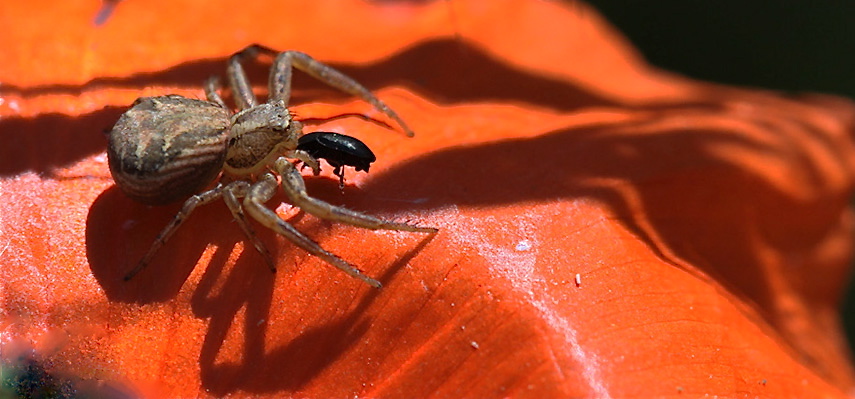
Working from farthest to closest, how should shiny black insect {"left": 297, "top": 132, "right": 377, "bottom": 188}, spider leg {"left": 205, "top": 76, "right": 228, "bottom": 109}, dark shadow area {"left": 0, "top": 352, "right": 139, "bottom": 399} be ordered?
spider leg {"left": 205, "top": 76, "right": 228, "bottom": 109}, shiny black insect {"left": 297, "top": 132, "right": 377, "bottom": 188}, dark shadow area {"left": 0, "top": 352, "right": 139, "bottom": 399}

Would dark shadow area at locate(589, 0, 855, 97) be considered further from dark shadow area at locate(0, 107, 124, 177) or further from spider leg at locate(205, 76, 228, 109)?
dark shadow area at locate(0, 107, 124, 177)

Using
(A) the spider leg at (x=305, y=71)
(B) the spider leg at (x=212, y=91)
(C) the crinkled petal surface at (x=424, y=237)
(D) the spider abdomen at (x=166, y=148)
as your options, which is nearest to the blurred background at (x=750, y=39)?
(C) the crinkled petal surface at (x=424, y=237)

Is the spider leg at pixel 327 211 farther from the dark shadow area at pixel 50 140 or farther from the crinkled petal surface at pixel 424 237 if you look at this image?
the dark shadow area at pixel 50 140

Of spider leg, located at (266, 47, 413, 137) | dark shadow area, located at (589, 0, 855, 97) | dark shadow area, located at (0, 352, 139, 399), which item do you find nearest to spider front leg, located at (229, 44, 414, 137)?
spider leg, located at (266, 47, 413, 137)

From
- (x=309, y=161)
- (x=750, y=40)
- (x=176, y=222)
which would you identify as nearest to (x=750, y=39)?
(x=750, y=40)

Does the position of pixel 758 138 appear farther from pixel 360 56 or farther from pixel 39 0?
pixel 39 0

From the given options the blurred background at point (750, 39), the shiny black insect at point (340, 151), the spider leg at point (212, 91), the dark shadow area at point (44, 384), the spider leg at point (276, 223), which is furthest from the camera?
the blurred background at point (750, 39)

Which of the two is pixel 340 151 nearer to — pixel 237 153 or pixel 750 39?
pixel 237 153
